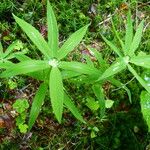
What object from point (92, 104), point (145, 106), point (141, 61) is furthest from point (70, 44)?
point (92, 104)

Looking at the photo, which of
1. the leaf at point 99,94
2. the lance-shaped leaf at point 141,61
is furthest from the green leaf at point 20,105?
the lance-shaped leaf at point 141,61

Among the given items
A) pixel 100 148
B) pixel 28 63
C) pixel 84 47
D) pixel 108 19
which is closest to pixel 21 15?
pixel 84 47

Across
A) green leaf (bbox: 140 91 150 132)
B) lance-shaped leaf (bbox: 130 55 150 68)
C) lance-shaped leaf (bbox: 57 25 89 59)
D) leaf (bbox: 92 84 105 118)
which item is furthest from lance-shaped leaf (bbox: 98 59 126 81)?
green leaf (bbox: 140 91 150 132)

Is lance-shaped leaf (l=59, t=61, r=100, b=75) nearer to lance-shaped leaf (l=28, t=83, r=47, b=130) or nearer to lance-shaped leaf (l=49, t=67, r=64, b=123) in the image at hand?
lance-shaped leaf (l=49, t=67, r=64, b=123)

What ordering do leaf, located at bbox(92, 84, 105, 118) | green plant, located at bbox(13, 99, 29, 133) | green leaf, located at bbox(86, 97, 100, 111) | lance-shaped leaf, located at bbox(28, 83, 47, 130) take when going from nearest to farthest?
lance-shaped leaf, located at bbox(28, 83, 47, 130), leaf, located at bbox(92, 84, 105, 118), green plant, located at bbox(13, 99, 29, 133), green leaf, located at bbox(86, 97, 100, 111)

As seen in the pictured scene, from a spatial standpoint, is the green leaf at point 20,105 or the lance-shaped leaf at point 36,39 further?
the green leaf at point 20,105

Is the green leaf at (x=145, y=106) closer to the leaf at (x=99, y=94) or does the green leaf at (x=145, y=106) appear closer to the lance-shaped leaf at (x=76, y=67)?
the leaf at (x=99, y=94)

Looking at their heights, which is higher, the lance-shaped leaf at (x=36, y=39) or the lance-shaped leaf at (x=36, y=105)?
the lance-shaped leaf at (x=36, y=39)

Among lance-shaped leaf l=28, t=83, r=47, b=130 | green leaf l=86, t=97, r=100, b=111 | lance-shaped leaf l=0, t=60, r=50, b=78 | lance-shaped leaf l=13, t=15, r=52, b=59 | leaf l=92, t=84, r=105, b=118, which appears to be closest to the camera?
lance-shaped leaf l=0, t=60, r=50, b=78

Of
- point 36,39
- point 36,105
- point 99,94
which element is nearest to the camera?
point 36,39

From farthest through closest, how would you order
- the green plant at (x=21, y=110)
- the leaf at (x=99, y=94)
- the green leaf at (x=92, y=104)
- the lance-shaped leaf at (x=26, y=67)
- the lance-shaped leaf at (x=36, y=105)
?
the green leaf at (x=92, y=104)
the green plant at (x=21, y=110)
the leaf at (x=99, y=94)
the lance-shaped leaf at (x=36, y=105)
the lance-shaped leaf at (x=26, y=67)

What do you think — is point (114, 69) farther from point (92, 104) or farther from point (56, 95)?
point (92, 104)

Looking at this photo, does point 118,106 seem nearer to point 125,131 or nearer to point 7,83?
point 125,131
